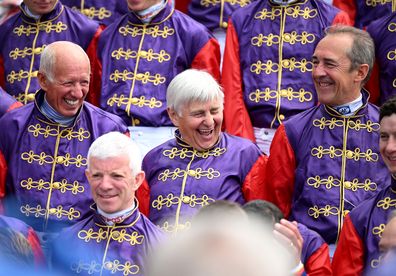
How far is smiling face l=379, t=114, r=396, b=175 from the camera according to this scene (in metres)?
4.60

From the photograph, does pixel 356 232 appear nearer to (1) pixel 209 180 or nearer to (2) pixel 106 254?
(1) pixel 209 180

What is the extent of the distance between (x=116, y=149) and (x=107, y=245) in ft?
1.49

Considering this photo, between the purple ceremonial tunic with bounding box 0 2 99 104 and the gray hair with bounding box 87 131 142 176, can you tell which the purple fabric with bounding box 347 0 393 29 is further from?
the gray hair with bounding box 87 131 142 176

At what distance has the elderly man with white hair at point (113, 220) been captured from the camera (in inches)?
180

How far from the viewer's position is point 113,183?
4609 millimetres

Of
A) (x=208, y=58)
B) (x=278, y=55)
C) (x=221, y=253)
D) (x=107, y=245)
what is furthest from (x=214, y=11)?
(x=221, y=253)

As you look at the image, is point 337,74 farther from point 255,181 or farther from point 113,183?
point 113,183

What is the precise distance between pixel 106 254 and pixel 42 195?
0.84 m

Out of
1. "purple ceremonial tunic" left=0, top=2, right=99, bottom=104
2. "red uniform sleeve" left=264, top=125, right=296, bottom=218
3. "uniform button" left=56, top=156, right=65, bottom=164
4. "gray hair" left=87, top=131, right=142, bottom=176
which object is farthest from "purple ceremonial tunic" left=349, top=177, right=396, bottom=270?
"purple ceremonial tunic" left=0, top=2, right=99, bottom=104

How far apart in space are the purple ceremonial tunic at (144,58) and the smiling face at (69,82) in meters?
0.57

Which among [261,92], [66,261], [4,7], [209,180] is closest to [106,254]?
[66,261]

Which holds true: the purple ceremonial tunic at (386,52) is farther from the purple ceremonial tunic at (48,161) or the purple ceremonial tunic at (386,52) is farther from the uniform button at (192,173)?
the purple ceremonial tunic at (48,161)

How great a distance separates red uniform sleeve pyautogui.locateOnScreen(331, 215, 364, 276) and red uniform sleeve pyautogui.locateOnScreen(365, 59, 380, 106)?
140 centimetres

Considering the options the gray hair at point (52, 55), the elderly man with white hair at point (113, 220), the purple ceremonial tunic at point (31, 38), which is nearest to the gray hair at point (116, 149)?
the elderly man with white hair at point (113, 220)
